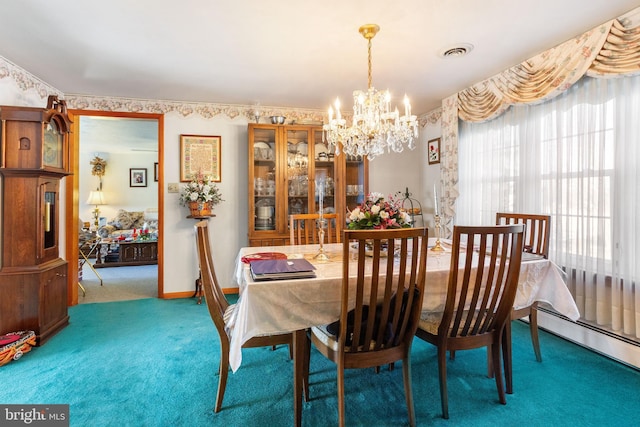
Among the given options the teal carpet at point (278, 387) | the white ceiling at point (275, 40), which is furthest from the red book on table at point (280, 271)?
the white ceiling at point (275, 40)

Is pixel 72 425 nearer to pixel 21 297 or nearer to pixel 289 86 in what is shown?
pixel 21 297

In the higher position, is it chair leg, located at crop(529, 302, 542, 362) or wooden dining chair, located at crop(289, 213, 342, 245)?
wooden dining chair, located at crop(289, 213, 342, 245)

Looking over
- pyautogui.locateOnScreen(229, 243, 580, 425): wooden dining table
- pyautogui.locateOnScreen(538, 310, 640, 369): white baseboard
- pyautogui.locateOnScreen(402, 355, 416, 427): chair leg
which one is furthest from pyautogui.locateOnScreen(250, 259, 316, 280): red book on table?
pyautogui.locateOnScreen(538, 310, 640, 369): white baseboard

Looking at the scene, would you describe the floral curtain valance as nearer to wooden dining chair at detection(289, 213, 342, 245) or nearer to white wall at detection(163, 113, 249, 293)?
wooden dining chair at detection(289, 213, 342, 245)

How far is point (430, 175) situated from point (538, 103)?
5.59ft

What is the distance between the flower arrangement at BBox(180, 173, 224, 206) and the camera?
3.58 metres

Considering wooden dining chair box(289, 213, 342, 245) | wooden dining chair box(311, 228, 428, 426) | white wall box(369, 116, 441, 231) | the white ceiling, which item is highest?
the white ceiling

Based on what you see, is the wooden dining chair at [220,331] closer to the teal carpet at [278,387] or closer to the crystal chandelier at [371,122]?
the teal carpet at [278,387]

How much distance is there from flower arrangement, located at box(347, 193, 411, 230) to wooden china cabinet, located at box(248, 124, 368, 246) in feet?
5.50

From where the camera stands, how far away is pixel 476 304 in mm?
1670

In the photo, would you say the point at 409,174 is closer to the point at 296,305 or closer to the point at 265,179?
the point at 265,179

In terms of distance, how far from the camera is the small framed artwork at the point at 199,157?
380 cm

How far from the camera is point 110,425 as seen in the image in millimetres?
1635

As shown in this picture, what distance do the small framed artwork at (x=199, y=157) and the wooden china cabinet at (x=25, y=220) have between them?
1.29 m
